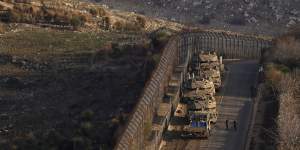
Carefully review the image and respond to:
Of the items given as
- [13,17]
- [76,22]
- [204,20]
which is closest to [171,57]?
[76,22]

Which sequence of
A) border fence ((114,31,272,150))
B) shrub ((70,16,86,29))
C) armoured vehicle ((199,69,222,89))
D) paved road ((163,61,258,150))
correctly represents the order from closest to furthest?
border fence ((114,31,272,150)) < paved road ((163,61,258,150)) < armoured vehicle ((199,69,222,89)) < shrub ((70,16,86,29))

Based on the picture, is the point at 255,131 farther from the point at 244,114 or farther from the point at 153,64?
the point at 153,64

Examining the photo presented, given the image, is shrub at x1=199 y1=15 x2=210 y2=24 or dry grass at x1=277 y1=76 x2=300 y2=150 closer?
dry grass at x1=277 y1=76 x2=300 y2=150

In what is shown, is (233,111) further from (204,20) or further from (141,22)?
(204,20)

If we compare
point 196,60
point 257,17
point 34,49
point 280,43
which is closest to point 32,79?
point 34,49

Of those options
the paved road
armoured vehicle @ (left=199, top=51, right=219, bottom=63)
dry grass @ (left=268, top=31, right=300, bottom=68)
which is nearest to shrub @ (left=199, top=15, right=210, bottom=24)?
the paved road

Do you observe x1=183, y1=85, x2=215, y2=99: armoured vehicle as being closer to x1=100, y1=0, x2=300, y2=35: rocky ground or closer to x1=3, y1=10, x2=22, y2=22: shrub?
x1=3, y1=10, x2=22, y2=22: shrub

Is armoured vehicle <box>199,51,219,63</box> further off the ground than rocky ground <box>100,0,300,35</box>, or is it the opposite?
rocky ground <box>100,0,300,35</box>
